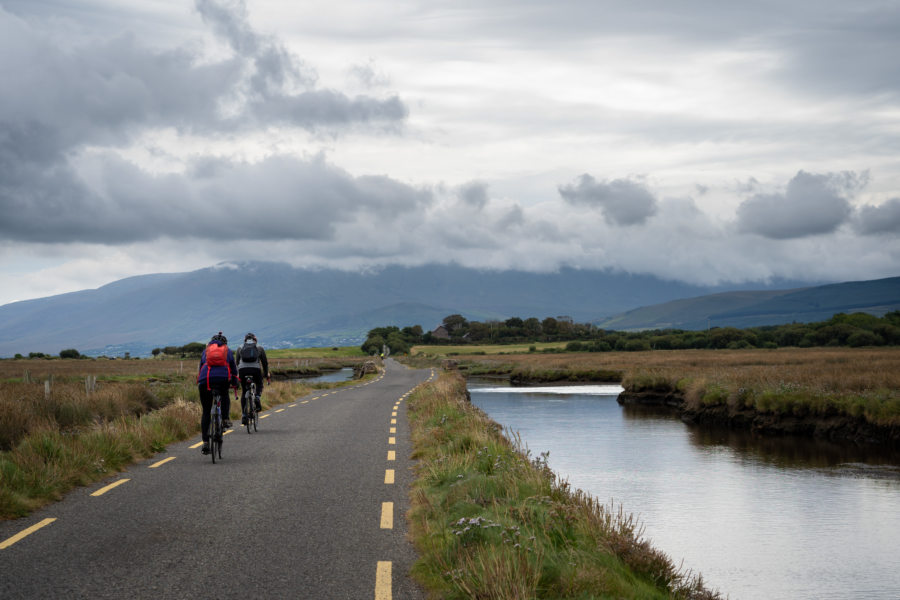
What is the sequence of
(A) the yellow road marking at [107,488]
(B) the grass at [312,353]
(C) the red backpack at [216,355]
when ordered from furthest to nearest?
(B) the grass at [312,353] < (C) the red backpack at [216,355] < (A) the yellow road marking at [107,488]

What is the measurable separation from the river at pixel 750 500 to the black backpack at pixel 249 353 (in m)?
6.47

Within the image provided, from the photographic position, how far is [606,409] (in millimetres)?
39031

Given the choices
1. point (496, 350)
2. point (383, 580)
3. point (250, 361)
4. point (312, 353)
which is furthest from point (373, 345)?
point (383, 580)

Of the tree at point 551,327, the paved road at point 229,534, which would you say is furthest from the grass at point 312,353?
the paved road at point 229,534

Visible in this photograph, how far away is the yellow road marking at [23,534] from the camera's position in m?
8.07

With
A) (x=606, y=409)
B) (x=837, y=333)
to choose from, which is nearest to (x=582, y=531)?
(x=606, y=409)

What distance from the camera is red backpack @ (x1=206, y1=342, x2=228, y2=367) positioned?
1412 centimetres

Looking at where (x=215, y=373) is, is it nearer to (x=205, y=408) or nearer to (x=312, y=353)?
(x=205, y=408)

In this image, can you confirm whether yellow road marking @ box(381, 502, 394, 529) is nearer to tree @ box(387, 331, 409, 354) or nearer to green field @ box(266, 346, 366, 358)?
green field @ box(266, 346, 366, 358)

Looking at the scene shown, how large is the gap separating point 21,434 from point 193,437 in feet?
11.9

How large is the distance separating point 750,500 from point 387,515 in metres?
11.0

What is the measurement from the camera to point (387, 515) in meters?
9.46

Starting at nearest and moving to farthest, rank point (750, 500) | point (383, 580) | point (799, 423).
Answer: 1. point (383, 580)
2. point (750, 500)
3. point (799, 423)

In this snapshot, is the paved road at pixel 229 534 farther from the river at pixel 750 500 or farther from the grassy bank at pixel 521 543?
the river at pixel 750 500
